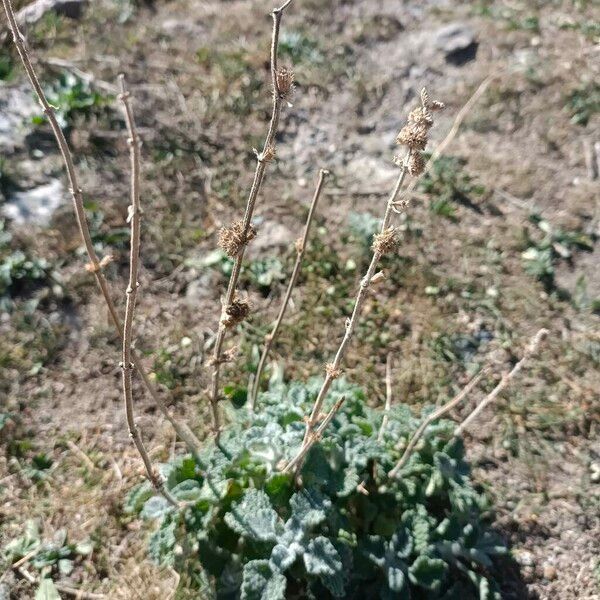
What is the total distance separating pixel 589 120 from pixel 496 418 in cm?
241

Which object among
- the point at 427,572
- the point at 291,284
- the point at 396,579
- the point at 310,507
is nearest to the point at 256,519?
the point at 310,507

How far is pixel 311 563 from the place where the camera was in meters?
2.08

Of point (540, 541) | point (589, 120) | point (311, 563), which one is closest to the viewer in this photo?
point (311, 563)

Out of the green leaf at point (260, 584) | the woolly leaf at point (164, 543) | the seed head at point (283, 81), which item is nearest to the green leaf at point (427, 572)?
the green leaf at point (260, 584)

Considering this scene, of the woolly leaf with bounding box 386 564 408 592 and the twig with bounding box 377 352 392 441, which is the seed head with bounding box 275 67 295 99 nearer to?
the twig with bounding box 377 352 392 441

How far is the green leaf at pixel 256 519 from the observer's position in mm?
2119

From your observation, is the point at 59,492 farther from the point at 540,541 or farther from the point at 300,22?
the point at 300,22

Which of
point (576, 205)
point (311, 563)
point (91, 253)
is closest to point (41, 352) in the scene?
point (91, 253)

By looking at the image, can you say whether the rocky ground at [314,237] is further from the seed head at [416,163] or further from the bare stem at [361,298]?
the seed head at [416,163]

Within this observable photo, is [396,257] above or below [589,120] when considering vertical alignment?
below

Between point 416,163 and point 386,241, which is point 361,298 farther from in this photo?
point 416,163

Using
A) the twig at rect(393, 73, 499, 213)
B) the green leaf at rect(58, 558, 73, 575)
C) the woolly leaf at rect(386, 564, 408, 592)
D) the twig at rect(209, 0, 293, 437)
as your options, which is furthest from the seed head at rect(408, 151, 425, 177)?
the twig at rect(393, 73, 499, 213)

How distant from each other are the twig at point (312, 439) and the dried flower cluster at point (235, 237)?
53 cm

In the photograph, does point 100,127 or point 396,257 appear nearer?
point 396,257
